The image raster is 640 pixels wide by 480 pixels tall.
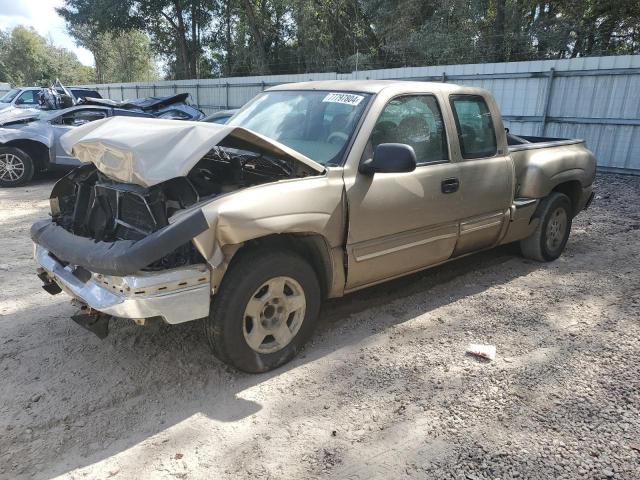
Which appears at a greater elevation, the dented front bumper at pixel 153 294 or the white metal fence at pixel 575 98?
the white metal fence at pixel 575 98

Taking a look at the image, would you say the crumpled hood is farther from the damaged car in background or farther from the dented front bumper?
the damaged car in background

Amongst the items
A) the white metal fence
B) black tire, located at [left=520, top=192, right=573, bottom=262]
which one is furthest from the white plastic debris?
the white metal fence

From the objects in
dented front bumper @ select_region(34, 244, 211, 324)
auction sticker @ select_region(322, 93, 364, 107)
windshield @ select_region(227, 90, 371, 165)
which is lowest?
dented front bumper @ select_region(34, 244, 211, 324)

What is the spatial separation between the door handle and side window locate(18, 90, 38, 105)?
51.7 ft

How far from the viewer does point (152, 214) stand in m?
2.90

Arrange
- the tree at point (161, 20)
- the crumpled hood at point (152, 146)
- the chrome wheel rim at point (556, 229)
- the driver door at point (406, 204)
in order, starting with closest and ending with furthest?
the crumpled hood at point (152, 146) → the driver door at point (406, 204) → the chrome wheel rim at point (556, 229) → the tree at point (161, 20)

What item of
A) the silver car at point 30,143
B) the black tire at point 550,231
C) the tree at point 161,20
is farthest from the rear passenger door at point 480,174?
the tree at point 161,20

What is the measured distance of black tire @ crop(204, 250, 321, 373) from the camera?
2959mm

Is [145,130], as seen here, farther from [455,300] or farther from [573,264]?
[573,264]

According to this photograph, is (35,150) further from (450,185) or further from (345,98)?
(450,185)

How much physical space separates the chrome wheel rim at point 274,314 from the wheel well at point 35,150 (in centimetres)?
881

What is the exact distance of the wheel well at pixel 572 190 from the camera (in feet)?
18.4

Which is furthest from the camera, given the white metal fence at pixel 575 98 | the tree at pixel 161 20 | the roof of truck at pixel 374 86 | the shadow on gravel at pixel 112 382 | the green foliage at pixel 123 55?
the green foliage at pixel 123 55

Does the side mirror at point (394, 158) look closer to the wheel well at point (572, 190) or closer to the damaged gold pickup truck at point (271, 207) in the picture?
the damaged gold pickup truck at point (271, 207)
